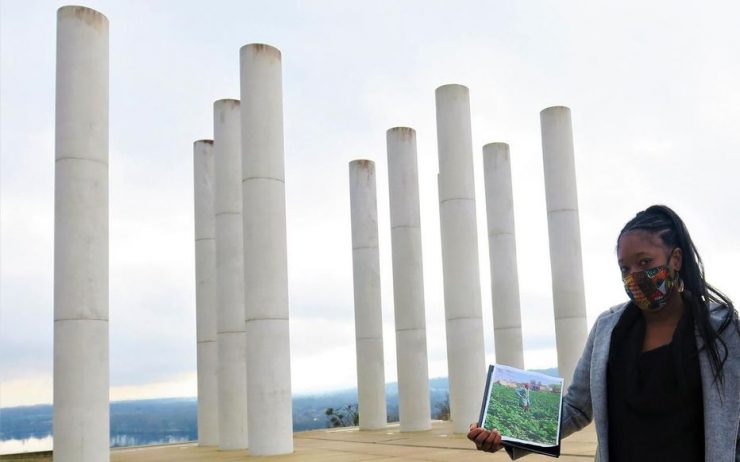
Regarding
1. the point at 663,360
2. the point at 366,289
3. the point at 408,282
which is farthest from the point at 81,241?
the point at 663,360

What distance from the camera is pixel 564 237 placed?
78.6 feet

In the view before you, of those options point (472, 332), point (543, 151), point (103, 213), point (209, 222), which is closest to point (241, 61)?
point (103, 213)

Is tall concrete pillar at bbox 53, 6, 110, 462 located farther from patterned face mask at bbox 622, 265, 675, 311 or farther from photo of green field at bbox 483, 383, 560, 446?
patterned face mask at bbox 622, 265, 675, 311

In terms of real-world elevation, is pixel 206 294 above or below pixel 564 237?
below

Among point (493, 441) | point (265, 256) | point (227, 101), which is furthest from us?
point (227, 101)

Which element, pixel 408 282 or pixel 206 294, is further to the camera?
pixel 408 282

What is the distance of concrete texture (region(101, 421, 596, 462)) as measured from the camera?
14.0m

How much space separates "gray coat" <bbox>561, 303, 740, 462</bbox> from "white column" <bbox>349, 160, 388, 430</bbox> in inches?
854

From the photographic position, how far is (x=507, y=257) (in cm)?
2608

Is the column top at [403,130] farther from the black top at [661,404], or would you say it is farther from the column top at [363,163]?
the black top at [661,404]

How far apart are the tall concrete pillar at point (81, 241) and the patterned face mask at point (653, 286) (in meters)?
13.4

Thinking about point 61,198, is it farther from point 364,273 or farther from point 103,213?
point 364,273

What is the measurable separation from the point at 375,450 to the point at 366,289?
399 inches

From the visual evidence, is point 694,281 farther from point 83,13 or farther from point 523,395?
point 83,13
